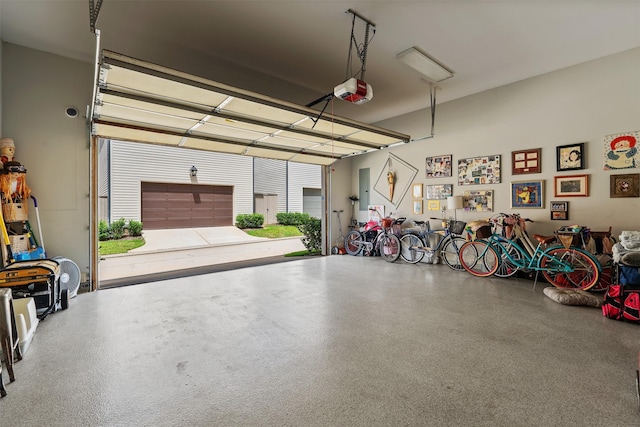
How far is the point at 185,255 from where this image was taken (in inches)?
292

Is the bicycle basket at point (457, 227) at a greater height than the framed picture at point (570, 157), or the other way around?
the framed picture at point (570, 157)

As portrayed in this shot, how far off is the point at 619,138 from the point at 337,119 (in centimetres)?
413

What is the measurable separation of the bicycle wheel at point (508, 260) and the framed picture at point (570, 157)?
150cm

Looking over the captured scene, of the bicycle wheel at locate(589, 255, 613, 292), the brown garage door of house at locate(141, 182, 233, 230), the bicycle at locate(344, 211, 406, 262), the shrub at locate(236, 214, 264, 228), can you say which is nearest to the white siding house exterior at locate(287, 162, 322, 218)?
the shrub at locate(236, 214, 264, 228)

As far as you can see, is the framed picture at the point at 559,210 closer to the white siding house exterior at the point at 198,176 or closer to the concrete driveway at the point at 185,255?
the concrete driveway at the point at 185,255

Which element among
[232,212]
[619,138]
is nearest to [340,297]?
[619,138]

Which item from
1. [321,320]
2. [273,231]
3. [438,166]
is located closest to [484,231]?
[438,166]

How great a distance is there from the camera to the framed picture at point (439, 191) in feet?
19.9

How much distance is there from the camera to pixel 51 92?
4.09 meters

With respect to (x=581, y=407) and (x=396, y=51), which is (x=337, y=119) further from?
(x=581, y=407)

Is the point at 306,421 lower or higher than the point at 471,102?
lower

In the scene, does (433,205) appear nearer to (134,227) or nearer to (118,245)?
(118,245)

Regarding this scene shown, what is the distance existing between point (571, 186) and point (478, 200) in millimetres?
1408

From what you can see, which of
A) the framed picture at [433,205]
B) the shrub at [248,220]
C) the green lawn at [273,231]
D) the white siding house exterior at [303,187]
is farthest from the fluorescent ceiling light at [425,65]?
the shrub at [248,220]
